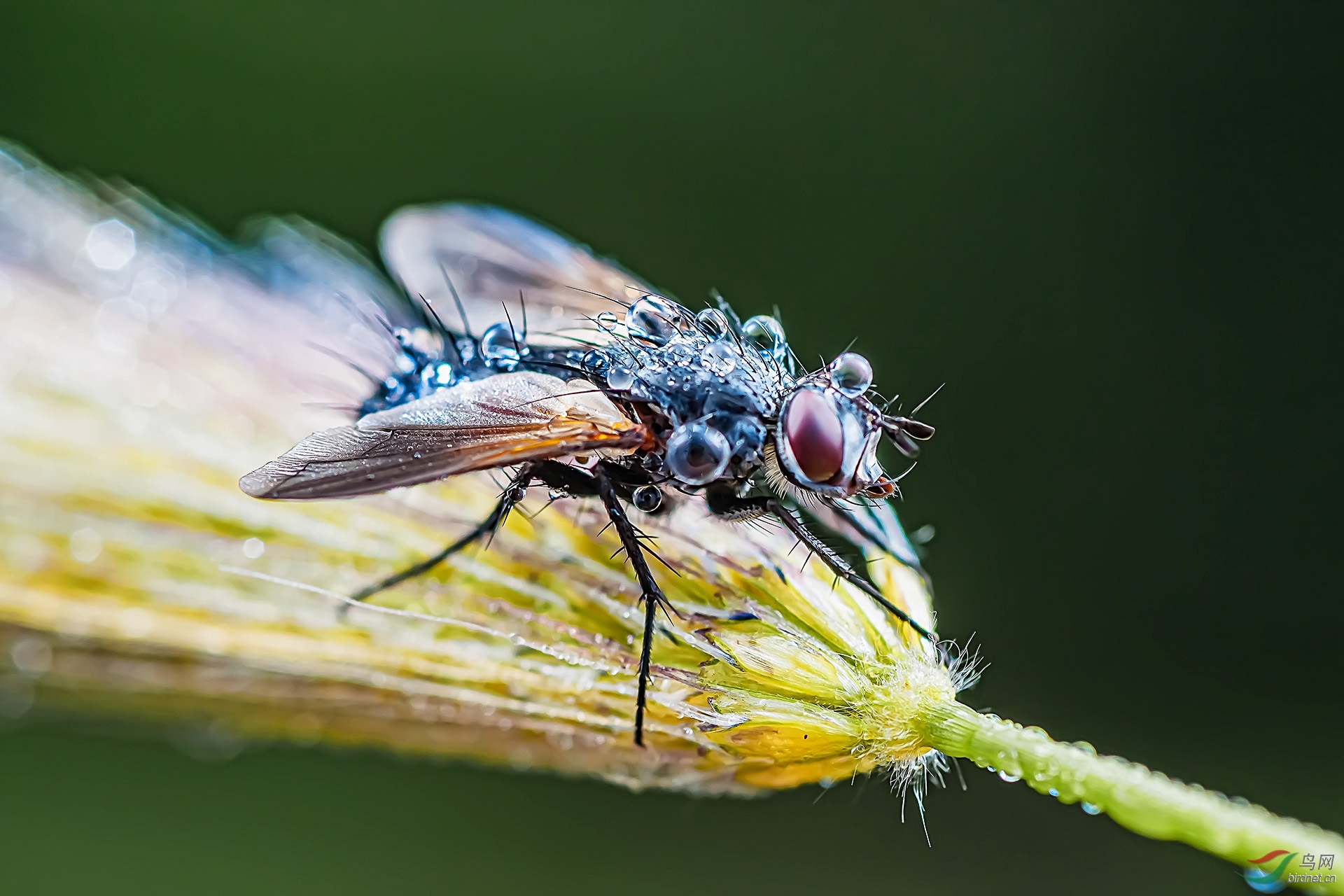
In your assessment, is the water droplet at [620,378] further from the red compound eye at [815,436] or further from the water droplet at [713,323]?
the red compound eye at [815,436]

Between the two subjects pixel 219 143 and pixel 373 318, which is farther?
pixel 219 143

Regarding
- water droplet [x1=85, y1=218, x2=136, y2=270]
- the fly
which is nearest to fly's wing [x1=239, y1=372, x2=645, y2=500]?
the fly

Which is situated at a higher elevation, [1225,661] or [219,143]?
[219,143]

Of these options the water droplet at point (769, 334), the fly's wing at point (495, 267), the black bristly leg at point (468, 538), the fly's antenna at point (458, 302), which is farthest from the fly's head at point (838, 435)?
the fly's antenna at point (458, 302)

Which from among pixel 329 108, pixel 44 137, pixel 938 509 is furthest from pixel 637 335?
pixel 44 137

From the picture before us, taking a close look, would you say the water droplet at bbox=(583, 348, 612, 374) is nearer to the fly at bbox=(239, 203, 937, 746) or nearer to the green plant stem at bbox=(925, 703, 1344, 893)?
the fly at bbox=(239, 203, 937, 746)

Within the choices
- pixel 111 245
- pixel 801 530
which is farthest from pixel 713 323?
pixel 111 245

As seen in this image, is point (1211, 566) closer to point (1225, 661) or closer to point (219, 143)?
point (1225, 661)
